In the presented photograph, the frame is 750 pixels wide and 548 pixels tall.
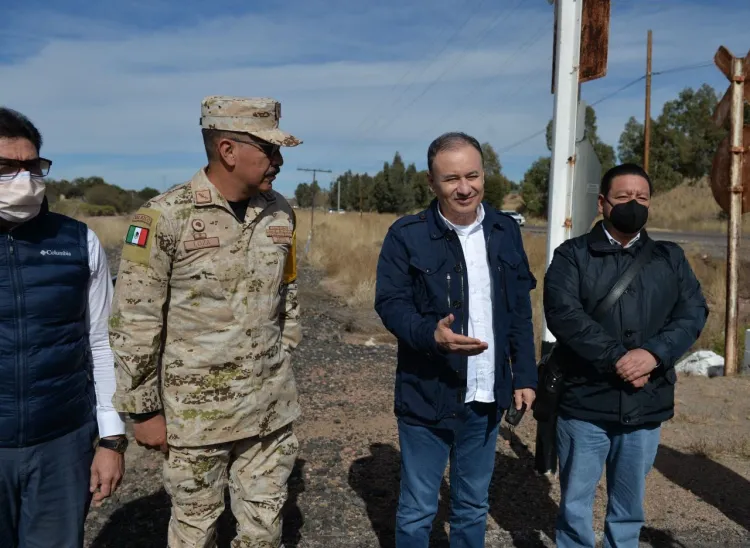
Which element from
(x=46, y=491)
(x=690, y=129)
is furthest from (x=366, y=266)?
(x=690, y=129)

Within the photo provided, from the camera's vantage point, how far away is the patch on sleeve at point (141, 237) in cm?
236

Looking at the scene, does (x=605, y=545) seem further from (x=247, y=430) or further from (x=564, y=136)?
(x=564, y=136)

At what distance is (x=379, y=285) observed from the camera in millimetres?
2770

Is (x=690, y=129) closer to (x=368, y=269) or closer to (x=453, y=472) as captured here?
(x=368, y=269)

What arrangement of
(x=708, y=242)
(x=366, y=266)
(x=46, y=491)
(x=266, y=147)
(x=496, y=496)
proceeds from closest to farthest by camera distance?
(x=46, y=491) → (x=266, y=147) → (x=496, y=496) → (x=366, y=266) → (x=708, y=242)

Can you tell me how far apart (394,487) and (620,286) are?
2.03m

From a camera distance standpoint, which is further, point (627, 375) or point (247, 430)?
point (627, 375)

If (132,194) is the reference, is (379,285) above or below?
below

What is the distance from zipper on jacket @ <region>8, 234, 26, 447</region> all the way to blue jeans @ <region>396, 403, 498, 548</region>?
4.63 ft

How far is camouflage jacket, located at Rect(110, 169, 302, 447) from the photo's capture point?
7.76 feet

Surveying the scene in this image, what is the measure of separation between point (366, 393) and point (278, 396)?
3.71 m

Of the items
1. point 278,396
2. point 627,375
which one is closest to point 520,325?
point 627,375

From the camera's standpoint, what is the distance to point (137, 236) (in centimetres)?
239

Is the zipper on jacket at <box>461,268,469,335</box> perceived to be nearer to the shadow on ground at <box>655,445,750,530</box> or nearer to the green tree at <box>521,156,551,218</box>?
the shadow on ground at <box>655,445,750,530</box>
